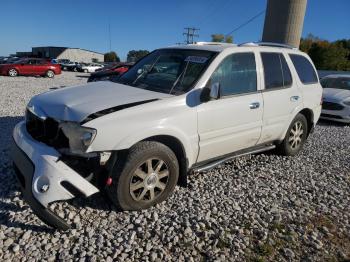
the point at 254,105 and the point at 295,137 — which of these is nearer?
the point at 254,105

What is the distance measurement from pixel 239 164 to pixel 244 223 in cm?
179

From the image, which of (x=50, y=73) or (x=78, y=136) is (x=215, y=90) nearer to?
(x=78, y=136)

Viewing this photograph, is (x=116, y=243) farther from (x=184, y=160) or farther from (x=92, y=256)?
Answer: (x=184, y=160)

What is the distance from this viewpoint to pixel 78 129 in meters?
3.05

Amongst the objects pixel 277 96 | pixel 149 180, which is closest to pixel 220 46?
pixel 277 96

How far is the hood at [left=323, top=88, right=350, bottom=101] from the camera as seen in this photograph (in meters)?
9.61

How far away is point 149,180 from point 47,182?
3.56 feet

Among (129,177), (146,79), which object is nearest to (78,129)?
(129,177)

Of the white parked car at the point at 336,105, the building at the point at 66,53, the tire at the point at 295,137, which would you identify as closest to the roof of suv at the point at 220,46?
→ the tire at the point at 295,137

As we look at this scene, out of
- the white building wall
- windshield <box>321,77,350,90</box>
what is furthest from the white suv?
the white building wall

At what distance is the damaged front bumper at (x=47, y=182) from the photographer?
289 centimetres

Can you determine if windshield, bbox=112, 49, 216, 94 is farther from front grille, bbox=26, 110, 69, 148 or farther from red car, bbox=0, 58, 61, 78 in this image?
red car, bbox=0, 58, 61, 78

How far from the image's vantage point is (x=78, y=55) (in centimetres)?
7756

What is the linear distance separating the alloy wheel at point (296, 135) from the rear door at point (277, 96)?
0.37 m
